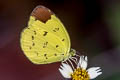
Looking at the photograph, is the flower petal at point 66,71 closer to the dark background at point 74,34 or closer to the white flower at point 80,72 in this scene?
the white flower at point 80,72

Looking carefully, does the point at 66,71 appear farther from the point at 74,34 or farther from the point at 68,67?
the point at 74,34

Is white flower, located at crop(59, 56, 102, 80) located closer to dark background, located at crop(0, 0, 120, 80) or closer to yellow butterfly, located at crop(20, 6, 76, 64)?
yellow butterfly, located at crop(20, 6, 76, 64)

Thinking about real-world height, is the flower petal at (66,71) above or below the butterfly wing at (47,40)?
below

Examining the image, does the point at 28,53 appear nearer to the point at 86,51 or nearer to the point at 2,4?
the point at 86,51

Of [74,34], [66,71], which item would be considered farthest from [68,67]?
[74,34]

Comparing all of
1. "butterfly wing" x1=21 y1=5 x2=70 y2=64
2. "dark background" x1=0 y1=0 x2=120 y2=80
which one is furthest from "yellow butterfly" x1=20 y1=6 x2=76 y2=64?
"dark background" x1=0 y1=0 x2=120 y2=80

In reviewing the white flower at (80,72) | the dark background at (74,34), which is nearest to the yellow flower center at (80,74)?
the white flower at (80,72)

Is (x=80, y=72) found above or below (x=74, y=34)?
below
